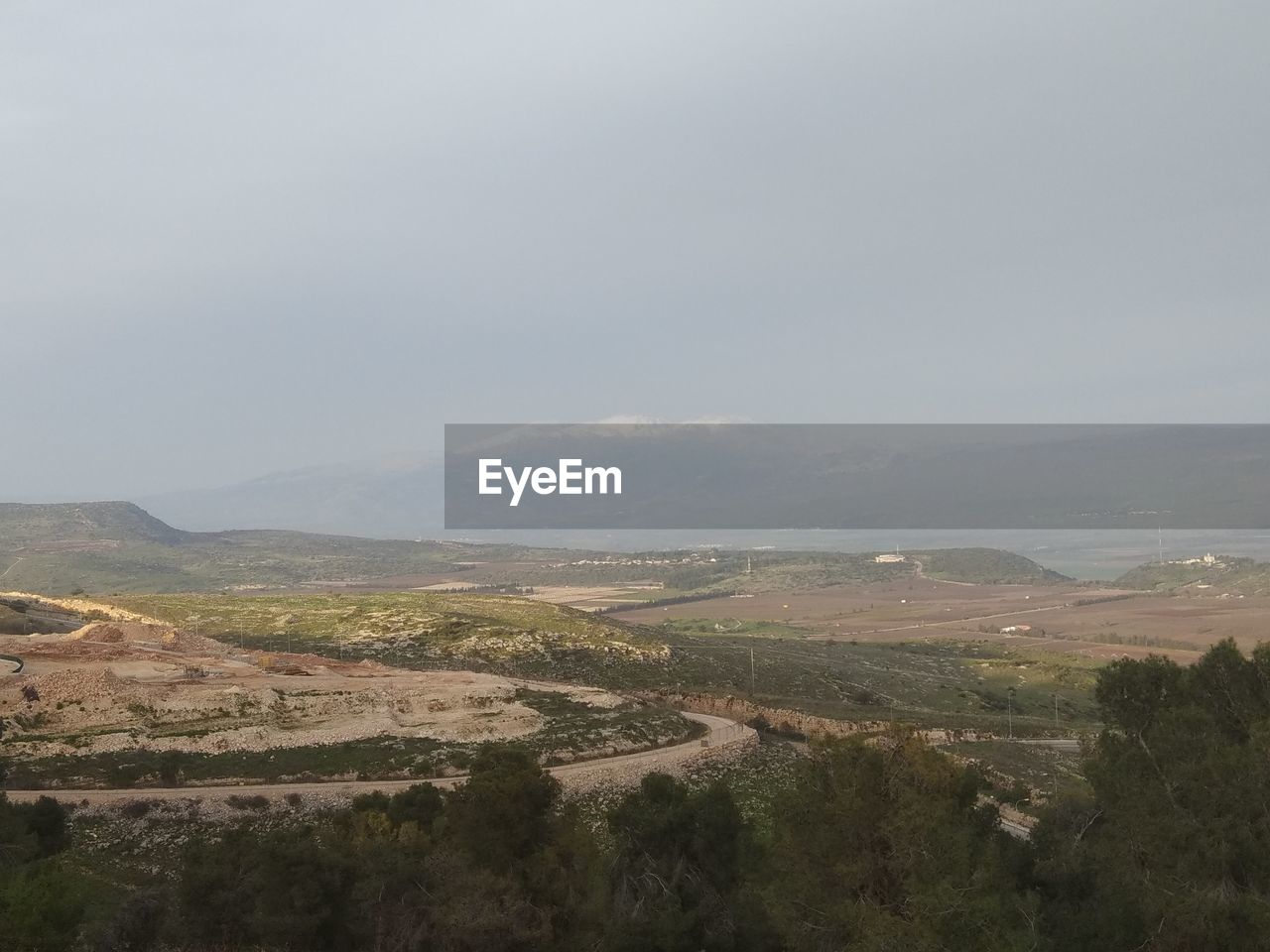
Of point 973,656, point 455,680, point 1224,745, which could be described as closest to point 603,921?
point 1224,745

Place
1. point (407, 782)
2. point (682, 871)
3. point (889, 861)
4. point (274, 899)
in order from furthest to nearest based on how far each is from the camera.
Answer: point (407, 782)
point (682, 871)
point (274, 899)
point (889, 861)

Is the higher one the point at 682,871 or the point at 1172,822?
the point at 1172,822

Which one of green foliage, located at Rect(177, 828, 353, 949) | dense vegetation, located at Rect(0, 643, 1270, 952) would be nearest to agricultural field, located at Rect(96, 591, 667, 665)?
dense vegetation, located at Rect(0, 643, 1270, 952)

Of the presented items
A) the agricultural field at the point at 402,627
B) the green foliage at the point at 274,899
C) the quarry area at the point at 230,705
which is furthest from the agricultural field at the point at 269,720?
the agricultural field at the point at 402,627

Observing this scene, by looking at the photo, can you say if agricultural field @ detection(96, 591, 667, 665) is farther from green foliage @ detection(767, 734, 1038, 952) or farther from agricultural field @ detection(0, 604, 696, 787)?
green foliage @ detection(767, 734, 1038, 952)

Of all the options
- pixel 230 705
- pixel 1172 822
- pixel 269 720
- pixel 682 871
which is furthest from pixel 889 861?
pixel 230 705

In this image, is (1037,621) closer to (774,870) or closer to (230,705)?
(230,705)
